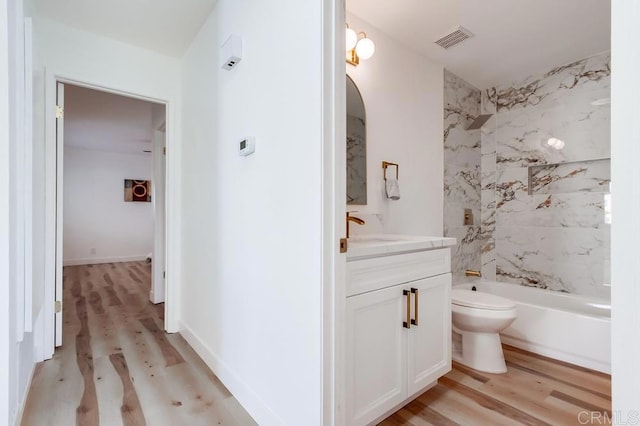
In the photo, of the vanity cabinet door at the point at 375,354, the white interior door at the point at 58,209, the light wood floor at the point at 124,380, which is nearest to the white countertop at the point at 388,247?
the vanity cabinet door at the point at 375,354

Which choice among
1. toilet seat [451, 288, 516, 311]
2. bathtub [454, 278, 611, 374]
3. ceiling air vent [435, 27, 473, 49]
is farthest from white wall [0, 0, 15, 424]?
bathtub [454, 278, 611, 374]

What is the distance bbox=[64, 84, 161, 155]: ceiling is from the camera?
3607 mm

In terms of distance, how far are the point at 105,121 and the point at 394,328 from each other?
4901 millimetres

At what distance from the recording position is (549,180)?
2963 mm

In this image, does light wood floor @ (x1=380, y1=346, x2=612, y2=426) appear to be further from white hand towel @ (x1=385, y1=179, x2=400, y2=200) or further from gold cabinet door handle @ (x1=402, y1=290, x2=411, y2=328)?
white hand towel @ (x1=385, y1=179, x2=400, y2=200)

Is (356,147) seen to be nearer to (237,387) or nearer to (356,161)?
(356,161)

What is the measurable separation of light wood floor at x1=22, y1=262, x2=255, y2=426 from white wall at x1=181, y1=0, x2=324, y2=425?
145mm

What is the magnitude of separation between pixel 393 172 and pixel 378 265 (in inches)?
45.8

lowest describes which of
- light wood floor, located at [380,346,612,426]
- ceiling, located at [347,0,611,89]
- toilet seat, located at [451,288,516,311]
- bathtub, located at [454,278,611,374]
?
light wood floor, located at [380,346,612,426]

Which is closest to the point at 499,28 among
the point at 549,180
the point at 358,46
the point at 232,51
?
the point at 358,46
